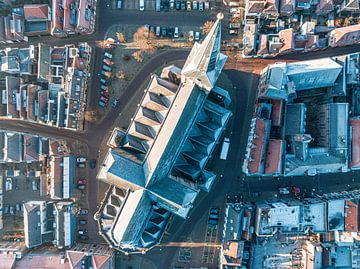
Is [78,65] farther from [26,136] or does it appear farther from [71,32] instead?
[26,136]

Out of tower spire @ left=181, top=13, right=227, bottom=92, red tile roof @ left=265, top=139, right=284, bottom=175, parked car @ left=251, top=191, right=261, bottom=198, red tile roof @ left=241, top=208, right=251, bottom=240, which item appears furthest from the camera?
parked car @ left=251, top=191, right=261, bottom=198

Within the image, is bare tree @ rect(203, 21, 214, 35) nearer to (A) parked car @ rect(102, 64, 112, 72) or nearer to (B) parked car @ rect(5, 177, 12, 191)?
(A) parked car @ rect(102, 64, 112, 72)

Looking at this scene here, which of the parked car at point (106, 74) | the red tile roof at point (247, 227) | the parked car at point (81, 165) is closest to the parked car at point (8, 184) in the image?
the parked car at point (81, 165)

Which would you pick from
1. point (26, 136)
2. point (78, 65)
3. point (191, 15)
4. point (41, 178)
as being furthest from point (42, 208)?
point (191, 15)

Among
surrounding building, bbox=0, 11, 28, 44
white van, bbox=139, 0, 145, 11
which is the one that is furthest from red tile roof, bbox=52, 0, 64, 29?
white van, bbox=139, 0, 145, 11

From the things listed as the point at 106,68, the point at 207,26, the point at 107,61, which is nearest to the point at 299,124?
the point at 207,26
